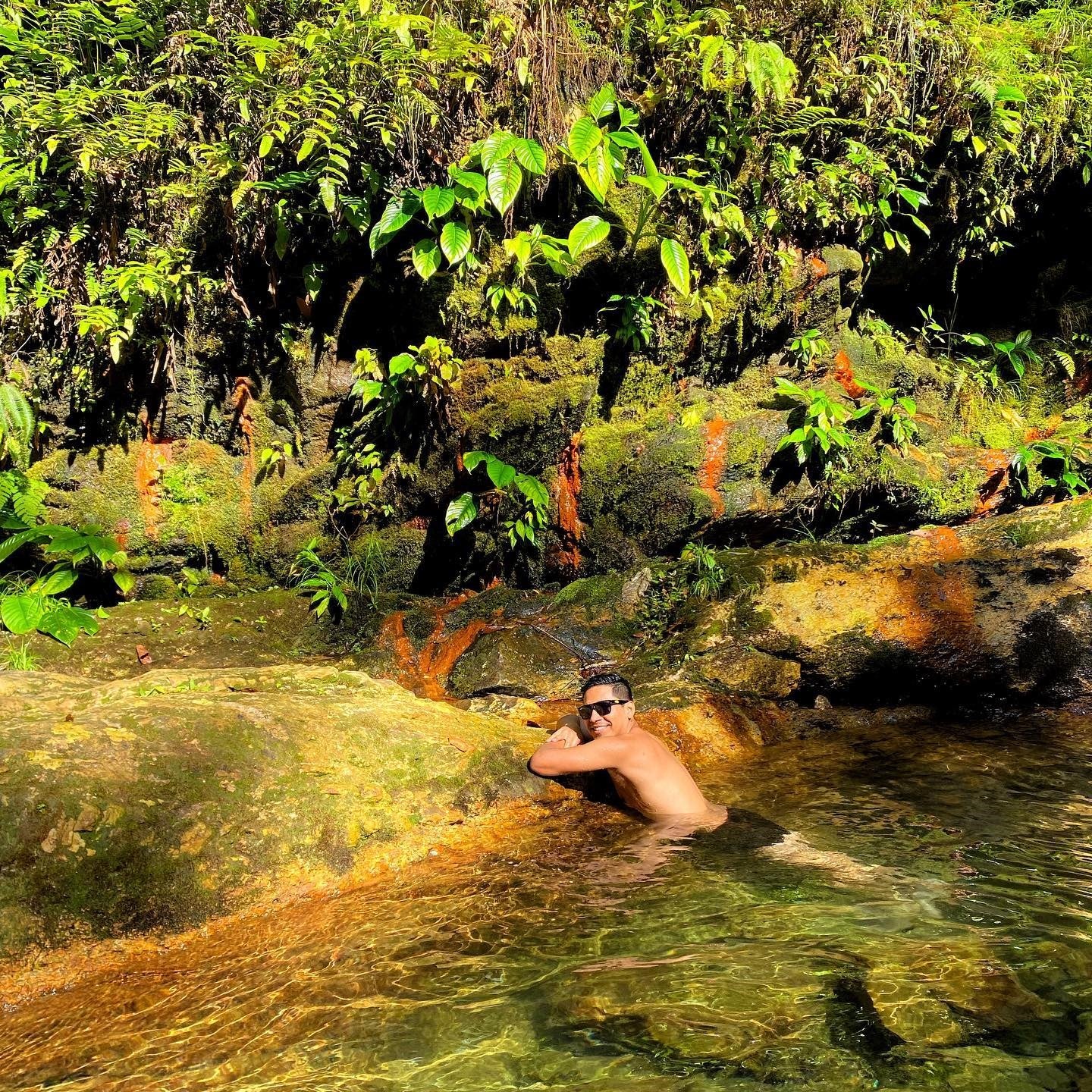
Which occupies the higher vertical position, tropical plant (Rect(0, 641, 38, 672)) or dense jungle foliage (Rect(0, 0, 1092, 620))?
dense jungle foliage (Rect(0, 0, 1092, 620))

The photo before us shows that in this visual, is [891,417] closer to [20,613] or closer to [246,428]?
[246,428]

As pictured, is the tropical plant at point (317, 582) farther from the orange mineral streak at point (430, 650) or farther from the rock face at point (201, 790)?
the rock face at point (201, 790)

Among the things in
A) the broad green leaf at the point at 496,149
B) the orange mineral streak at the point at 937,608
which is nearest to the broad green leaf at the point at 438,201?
the broad green leaf at the point at 496,149

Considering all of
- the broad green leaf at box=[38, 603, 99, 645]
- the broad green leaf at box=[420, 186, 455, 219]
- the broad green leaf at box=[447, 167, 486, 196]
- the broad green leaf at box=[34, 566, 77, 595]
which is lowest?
the broad green leaf at box=[38, 603, 99, 645]

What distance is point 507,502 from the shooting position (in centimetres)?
701

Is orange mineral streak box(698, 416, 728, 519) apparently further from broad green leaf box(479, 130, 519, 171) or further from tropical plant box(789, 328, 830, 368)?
broad green leaf box(479, 130, 519, 171)

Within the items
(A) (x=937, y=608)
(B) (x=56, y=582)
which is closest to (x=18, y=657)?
(B) (x=56, y=582)

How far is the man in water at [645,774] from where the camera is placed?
384 centimetres

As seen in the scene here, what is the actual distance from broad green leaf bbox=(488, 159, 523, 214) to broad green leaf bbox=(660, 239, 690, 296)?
1.26 metres

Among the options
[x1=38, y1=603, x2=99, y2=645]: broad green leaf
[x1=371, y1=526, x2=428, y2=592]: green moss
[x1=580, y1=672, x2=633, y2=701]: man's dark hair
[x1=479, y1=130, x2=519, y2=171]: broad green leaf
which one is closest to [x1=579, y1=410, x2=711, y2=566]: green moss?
[x1=371, y1=526, x2=428, y2=592]: green moss

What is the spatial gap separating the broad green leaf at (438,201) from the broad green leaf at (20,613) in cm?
412

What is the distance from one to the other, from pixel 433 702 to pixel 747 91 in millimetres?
6016

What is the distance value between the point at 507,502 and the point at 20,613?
12.1ft

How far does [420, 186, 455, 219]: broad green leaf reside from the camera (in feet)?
20.7
